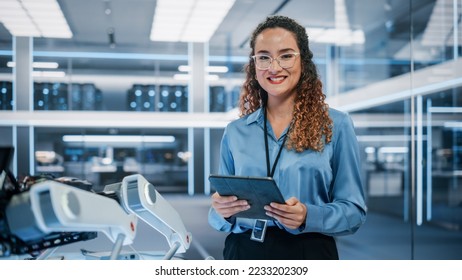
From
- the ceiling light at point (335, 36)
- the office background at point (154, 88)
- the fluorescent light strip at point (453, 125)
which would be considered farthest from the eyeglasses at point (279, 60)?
the fluorescent light strip at point (453, 125)

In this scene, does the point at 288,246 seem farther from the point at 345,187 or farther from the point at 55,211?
the point at 55,211

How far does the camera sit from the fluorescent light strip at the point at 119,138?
166 inches

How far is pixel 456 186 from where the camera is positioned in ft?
21.4

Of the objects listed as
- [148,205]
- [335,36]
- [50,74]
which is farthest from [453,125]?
[148,205]

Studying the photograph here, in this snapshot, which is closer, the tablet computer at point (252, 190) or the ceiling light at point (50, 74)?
the tablet computer at point (252, 190)

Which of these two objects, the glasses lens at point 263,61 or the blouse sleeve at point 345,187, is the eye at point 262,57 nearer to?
the glasses lens at point 263,61

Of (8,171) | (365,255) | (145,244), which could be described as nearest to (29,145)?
(145,244)

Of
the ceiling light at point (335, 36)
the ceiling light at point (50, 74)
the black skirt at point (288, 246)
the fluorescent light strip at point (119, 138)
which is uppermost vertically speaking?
the ceiling light at point (335, 36)

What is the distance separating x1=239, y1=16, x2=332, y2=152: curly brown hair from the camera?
158 cm

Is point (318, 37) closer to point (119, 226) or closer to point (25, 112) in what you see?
point (25, 112)

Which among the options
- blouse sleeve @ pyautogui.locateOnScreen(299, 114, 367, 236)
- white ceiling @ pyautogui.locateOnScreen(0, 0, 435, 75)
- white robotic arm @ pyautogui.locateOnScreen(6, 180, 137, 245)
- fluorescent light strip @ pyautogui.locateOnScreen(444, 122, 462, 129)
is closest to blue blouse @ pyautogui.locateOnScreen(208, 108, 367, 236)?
blouse sleeve @ pyautogui.locateOnScreen(299, 114, 367, 236)

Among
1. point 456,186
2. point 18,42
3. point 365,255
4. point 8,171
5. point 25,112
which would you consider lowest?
point 365,255

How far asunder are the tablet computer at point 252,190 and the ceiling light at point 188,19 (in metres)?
2.91

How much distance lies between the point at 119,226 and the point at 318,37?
4.41m
